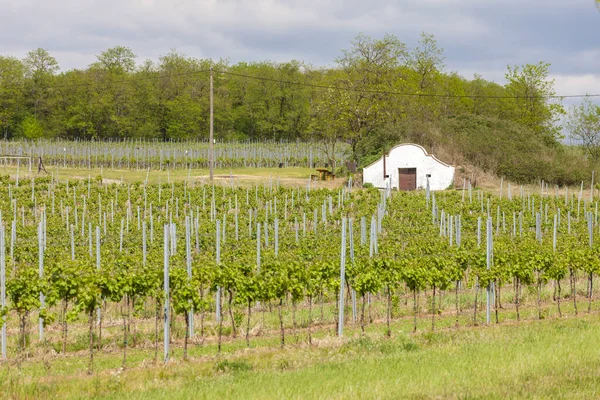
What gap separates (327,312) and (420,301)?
9.67 feet

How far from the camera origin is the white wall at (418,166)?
45.0 meters

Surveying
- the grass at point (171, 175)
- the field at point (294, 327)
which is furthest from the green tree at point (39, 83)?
the field at point (294, 327)

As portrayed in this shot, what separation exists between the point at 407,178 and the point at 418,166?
0.95 metres

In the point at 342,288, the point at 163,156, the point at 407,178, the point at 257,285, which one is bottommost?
the point at 342,288

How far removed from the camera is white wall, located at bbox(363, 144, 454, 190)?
45.0m

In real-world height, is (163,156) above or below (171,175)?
above

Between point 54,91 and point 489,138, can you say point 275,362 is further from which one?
point 54,91

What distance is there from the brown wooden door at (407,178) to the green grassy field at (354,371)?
31598 millimetres

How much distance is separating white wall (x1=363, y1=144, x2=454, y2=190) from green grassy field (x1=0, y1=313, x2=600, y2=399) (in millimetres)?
31648

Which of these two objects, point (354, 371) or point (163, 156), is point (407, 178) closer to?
point (163, 156)

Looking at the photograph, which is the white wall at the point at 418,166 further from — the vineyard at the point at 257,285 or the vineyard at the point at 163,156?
the vineyard at the point at 163,156

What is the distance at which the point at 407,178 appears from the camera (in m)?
45.4

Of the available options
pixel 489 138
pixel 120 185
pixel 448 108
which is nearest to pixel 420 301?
pixel 120 185

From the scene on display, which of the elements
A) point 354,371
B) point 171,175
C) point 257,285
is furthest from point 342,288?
point 171,175
